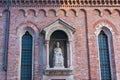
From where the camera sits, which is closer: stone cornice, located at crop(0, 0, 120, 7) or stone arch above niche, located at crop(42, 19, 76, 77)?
stone arch above niche, located at crop(42, 19, 76, 77)

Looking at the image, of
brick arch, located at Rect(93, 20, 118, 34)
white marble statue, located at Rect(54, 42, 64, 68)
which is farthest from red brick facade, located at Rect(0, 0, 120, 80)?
white marble statue, located at Rect(54, 42, 64, 68)

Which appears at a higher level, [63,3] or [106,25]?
[63,3]

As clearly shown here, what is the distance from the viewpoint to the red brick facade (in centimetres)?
1716

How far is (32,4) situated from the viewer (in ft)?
61.6

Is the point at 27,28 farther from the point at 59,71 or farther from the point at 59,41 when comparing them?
the point at 59,71

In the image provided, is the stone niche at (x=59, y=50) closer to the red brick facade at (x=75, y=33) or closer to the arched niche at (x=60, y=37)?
the arched niche at (x=60, y=37)

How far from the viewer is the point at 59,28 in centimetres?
1802

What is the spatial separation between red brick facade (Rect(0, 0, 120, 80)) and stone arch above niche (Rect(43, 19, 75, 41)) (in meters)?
0.31

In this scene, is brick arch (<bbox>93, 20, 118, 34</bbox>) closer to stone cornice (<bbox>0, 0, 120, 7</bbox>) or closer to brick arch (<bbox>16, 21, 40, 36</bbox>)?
stone cornice (<bbox>0, 0, 120, 7</bbox>)

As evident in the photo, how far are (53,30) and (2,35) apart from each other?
3.00m

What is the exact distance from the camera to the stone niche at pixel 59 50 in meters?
16.9

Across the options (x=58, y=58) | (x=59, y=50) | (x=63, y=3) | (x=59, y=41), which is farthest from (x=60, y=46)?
(x=63, y=3)

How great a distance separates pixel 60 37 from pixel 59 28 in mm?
597

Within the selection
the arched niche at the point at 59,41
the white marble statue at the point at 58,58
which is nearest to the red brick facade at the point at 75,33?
the arched niche at the point at 59,41
